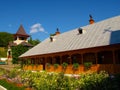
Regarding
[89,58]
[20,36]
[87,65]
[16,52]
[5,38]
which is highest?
[5,38]

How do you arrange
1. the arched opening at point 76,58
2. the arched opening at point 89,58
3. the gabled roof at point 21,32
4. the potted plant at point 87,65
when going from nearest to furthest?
the potted plant at point 87,65
the arched opening at point 89,58
the arched opening at point 76,58
the gabled roof at point 21,32

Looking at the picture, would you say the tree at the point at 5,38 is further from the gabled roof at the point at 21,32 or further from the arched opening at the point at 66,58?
the arched opening at the point at 66,58

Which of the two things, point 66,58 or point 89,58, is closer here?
point 89,58

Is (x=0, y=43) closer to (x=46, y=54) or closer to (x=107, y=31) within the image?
(x=46, y=54)

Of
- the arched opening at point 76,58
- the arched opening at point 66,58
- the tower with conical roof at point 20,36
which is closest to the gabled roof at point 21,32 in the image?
the tower with conical roof at point 20,36

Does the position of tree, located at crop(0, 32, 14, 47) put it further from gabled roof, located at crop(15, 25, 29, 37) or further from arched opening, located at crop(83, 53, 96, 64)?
arched opening, located at crop(83, 53, 96, 64)

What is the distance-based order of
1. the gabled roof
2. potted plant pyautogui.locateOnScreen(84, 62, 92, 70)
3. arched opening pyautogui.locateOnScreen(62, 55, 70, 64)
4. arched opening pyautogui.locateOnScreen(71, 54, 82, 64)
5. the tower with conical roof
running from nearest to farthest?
potted plant pyautogui.locateOnScreen(84, 62, 92, 70)
arched opening pyautogui.locateOnScreen(71, 54, 82, 64)
arched opening pyautogui.locateOnScreen(62, 55, 70, 64)
the tower with conical roof
the gabled roof

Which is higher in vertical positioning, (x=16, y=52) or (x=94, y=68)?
(x=16, y=52)

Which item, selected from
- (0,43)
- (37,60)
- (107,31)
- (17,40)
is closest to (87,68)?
(107,31)

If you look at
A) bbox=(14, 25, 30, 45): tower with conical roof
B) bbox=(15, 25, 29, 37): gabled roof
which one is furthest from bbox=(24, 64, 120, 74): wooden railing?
bbox=(15, 25, 29, 37): gabled roof

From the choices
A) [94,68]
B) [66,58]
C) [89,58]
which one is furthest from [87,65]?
[66,58]

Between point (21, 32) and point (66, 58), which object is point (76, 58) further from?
point (21, 32)

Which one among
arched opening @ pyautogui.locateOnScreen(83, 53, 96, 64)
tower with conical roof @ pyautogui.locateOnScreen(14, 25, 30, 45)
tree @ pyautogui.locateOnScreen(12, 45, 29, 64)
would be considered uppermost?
tower with conical roof @ pyautogui.locateOnScreen(14, 25, 30, 45)

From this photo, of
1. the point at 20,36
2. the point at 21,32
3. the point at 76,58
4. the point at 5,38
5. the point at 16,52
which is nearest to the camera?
the point at 76,58
